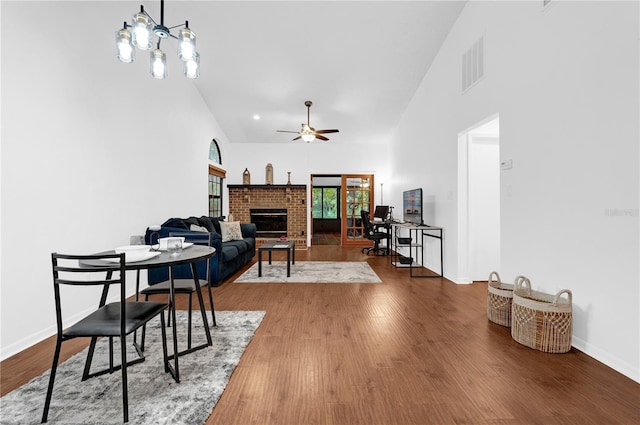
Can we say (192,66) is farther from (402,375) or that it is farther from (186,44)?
(402,375)

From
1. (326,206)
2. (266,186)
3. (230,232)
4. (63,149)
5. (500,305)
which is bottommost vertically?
(500,305)

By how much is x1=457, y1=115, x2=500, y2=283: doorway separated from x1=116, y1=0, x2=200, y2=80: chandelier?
131 inches

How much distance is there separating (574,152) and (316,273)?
3.48 meters

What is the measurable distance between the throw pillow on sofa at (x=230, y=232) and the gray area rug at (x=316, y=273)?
696mm

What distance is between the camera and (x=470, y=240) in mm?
3783

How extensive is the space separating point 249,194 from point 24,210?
18.7ft

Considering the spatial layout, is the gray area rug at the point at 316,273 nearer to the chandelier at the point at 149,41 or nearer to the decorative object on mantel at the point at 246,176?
the chandelier at the point at 149,41

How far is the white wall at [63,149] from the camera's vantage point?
204 cm

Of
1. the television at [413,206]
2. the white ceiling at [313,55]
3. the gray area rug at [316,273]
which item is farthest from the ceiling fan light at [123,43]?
the television at [413,206]

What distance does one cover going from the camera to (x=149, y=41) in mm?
2062

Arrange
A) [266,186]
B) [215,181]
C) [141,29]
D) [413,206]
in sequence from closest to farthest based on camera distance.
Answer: [141,29]
[413,206]
[215,181]
[266,186]

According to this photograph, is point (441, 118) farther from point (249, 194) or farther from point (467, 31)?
point (249, 194)

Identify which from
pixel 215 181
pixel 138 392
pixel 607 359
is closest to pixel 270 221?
pixel 215 181

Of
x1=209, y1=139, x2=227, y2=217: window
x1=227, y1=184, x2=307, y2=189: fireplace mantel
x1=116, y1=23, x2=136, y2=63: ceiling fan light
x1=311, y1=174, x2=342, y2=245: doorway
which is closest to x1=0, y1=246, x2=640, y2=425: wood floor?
x1=116, y1=23, x2=136, y2=63: ceiling fan light
